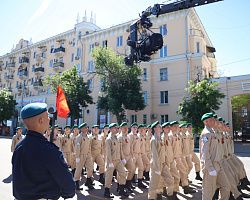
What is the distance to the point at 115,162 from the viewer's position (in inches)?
295

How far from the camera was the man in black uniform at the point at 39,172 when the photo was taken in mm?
2189

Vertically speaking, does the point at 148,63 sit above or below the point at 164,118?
above

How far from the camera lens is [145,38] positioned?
809 cm

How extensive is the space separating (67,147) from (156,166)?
5896mm

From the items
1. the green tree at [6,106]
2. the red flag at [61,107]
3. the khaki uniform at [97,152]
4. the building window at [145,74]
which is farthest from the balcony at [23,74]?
the red flag at [61,107]

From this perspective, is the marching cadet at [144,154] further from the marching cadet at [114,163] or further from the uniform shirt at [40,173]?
the uniform shirt at [40,173]

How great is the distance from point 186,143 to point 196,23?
26.8 m

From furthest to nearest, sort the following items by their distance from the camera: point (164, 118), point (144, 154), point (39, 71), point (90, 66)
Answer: point (39, 71), point (90, 66), point (164, 118), point (144, 154)

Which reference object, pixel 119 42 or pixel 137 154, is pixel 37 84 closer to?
pixel 119 42

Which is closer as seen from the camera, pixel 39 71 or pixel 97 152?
pixel 97 152

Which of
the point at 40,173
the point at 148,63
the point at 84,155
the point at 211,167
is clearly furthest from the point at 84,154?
the point at 148,63

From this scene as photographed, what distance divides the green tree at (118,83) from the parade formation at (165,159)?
16166 millimetres

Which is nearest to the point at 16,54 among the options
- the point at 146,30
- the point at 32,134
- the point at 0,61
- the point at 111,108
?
the point at 0,61

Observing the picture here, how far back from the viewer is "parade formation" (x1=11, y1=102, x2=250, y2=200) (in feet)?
18.2
